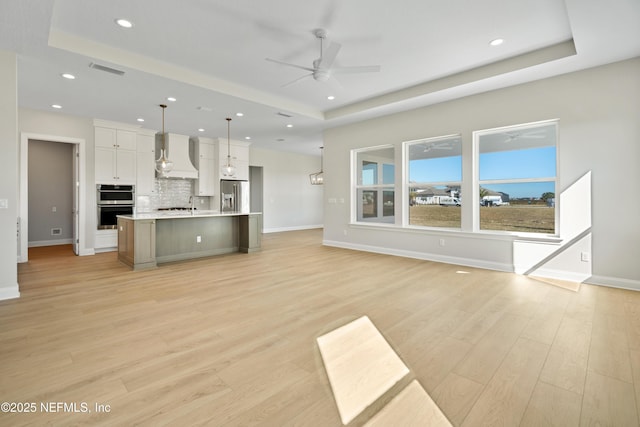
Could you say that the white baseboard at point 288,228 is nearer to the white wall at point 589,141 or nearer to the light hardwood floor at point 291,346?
the light hardwood floor at point 291,346

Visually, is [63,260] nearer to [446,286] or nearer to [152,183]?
[152,183]

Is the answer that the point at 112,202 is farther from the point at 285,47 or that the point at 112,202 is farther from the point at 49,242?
the point at 285,47

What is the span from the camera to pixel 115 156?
6707 millimetres

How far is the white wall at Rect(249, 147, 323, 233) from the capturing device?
33.7 ft

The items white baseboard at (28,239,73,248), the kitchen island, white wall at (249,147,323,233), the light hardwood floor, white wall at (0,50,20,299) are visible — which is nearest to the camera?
the light hardwood floor

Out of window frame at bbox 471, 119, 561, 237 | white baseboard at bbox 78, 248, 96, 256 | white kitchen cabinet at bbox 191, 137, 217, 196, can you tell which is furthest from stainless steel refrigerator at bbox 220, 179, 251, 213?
window frame at bbox 471, 119, 561, 237

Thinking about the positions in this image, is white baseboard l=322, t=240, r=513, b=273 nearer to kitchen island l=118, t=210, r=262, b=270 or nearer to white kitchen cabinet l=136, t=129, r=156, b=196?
kitchen island l=118, t=210, r=262, b=270

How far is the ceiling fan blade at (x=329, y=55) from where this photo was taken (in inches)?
126

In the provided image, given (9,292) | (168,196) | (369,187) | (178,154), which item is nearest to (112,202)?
(168,196)

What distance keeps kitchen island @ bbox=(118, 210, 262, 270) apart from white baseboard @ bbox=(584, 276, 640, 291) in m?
5.59

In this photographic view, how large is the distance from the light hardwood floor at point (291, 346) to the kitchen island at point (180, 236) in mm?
705

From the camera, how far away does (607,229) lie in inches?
154

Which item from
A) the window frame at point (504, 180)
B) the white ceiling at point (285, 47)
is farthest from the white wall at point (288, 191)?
the window frame at point (504, 180)

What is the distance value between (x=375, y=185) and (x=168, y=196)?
5.43 m
